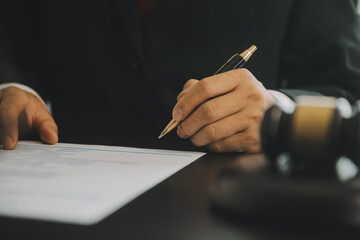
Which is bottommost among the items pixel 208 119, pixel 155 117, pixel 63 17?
pixel 155 117

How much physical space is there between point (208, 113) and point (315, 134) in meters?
0.29

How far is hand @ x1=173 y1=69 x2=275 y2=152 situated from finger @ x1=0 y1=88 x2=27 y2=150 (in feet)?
0.89

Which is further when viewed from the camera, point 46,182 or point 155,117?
point 155,117

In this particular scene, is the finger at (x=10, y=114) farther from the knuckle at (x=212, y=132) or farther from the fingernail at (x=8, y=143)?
the knuckle at (x=212, y=132)

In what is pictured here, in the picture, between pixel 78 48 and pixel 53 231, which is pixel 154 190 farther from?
pixel 78 48

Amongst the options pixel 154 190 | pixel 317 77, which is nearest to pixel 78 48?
pixel 317 77

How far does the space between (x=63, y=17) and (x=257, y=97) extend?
2.10ft

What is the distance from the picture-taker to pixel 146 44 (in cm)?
90

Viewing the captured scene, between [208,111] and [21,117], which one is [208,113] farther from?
[21,117]

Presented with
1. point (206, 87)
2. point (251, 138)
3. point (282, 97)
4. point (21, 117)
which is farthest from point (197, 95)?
point (21, 117)

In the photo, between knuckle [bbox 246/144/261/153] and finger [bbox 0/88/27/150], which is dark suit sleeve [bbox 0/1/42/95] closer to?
finger [bbox 0/88/27/150]

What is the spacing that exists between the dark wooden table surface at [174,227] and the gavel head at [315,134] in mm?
36

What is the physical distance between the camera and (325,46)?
3.08 ft

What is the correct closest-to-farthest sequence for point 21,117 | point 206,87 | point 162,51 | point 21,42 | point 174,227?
point 174,227 < point 206,87 < point 21,117 < point 162,51 < point 21,42
